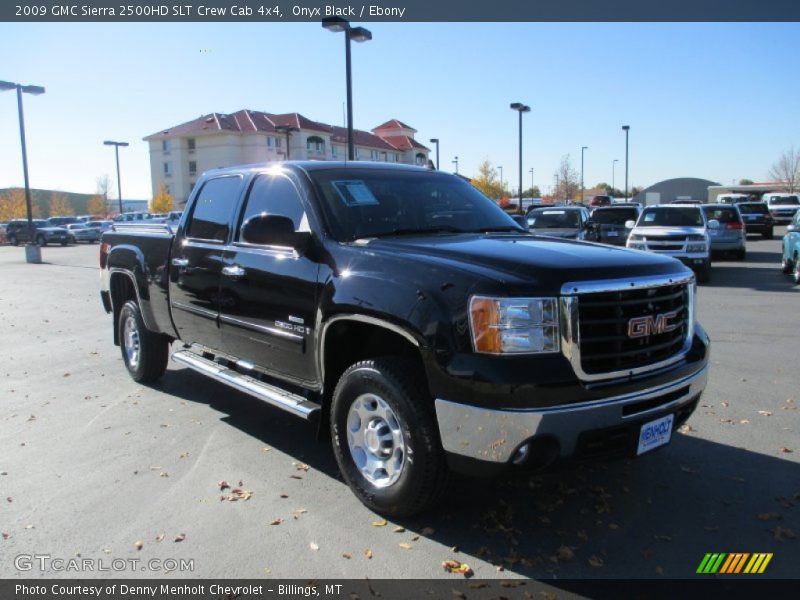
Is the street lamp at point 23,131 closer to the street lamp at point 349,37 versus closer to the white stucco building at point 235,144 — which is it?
the street lamp at point 349,37

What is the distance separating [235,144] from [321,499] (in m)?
78.0

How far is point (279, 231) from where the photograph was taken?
416cm

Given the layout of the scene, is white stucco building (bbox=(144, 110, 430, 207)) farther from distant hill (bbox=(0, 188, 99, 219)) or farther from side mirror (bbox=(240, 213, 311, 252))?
side mirror (bbox=(240, 213, 311, 252))

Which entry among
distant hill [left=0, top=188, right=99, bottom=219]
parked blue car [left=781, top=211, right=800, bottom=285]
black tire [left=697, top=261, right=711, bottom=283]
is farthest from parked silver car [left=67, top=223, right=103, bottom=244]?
distant hill [left=0, top=188, right=99, bottom=219]

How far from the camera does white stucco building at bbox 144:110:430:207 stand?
251 feet

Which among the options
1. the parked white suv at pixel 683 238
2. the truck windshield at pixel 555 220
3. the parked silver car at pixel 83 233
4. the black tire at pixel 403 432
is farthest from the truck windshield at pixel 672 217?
the parked silver car at pixel 83 233

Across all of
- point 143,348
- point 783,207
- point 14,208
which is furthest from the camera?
point 14,208

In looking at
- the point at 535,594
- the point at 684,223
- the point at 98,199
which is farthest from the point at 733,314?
the point at 98,199

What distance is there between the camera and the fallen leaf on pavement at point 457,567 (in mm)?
3137

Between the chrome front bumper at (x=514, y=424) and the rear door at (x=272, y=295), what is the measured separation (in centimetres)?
125

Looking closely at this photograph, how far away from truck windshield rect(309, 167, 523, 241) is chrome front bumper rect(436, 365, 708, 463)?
1.51 m

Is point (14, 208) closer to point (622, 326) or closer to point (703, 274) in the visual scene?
point (703, 274)

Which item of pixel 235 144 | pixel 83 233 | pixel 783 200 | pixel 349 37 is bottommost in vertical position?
pixel 83 233

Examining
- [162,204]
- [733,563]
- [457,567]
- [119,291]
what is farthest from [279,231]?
[162,204]
